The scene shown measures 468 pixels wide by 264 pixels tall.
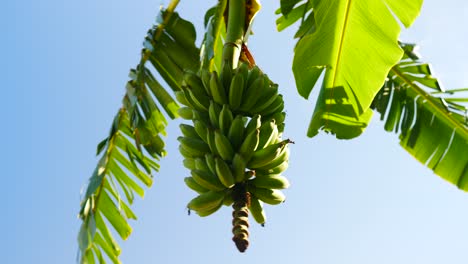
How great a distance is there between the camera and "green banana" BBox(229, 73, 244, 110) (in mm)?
1733

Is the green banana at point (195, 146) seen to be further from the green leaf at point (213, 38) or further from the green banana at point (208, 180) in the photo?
the green leaf at point (213, 38)

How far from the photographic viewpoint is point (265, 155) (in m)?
1.59

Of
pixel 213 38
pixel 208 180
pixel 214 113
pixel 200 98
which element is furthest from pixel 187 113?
pixel 208 180

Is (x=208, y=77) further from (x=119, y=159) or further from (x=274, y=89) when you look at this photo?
(x=119, y=159)

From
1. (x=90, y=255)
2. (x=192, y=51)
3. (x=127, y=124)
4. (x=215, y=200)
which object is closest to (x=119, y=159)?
(x=127, y=124)

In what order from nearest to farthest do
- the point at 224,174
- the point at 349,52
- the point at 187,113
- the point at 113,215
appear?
the point at 224,174 < the point at 187,113 < the point at 349,52 < the point at 113,215

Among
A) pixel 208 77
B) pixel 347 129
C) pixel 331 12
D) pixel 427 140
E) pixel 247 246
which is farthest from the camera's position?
pixel 427 140

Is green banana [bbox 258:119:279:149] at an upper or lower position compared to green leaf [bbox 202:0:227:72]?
lower

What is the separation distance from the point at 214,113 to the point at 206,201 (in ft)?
1.06

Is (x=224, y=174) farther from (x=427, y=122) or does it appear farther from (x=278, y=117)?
(x=427, y=122)

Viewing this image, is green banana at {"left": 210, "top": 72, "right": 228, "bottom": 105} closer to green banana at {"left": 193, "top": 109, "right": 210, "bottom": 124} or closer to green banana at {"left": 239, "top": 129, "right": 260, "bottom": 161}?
green banana at {"left": 193, "top": 109, "right": 210, "bottom": 124}

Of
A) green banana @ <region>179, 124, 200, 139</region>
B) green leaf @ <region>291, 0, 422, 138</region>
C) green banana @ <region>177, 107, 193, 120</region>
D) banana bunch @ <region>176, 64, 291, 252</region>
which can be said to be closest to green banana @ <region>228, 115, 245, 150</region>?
banana bunch @ <region>176, 64, 291, 252</region>

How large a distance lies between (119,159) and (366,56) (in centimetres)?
147

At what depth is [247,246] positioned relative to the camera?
134 centimetres
